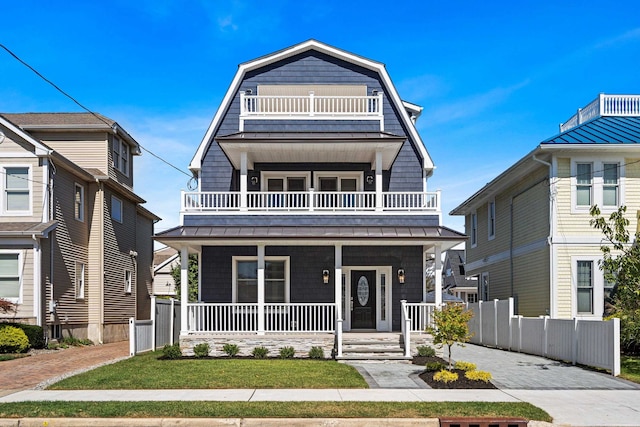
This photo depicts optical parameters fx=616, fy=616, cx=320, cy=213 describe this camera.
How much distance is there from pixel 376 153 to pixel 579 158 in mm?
6880

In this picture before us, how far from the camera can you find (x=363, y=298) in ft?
66.7

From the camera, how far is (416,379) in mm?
13758

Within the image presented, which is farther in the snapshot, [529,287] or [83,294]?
[83,294]

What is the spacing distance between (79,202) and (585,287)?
19.1 metres

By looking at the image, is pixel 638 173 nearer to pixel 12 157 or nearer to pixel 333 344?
pixel 333 344

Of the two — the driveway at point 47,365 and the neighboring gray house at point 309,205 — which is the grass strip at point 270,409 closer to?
the driveway at point 47,365

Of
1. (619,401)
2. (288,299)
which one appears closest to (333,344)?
(288,299)

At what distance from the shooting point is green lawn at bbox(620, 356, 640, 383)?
45.6 feet

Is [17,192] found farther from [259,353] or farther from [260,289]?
[259,353]

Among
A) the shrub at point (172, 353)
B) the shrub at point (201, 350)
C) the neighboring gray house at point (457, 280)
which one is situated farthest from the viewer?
the neighboring gray house at point (457, 280)

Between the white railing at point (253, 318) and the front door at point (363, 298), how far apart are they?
943mm

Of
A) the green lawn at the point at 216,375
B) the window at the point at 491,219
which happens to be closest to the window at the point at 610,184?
the window at the point at 491,219

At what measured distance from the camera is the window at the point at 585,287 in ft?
66.5

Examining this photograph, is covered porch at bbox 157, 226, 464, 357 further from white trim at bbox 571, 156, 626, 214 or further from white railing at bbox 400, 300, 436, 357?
white trim at bbox 571, 156, 626, 214
